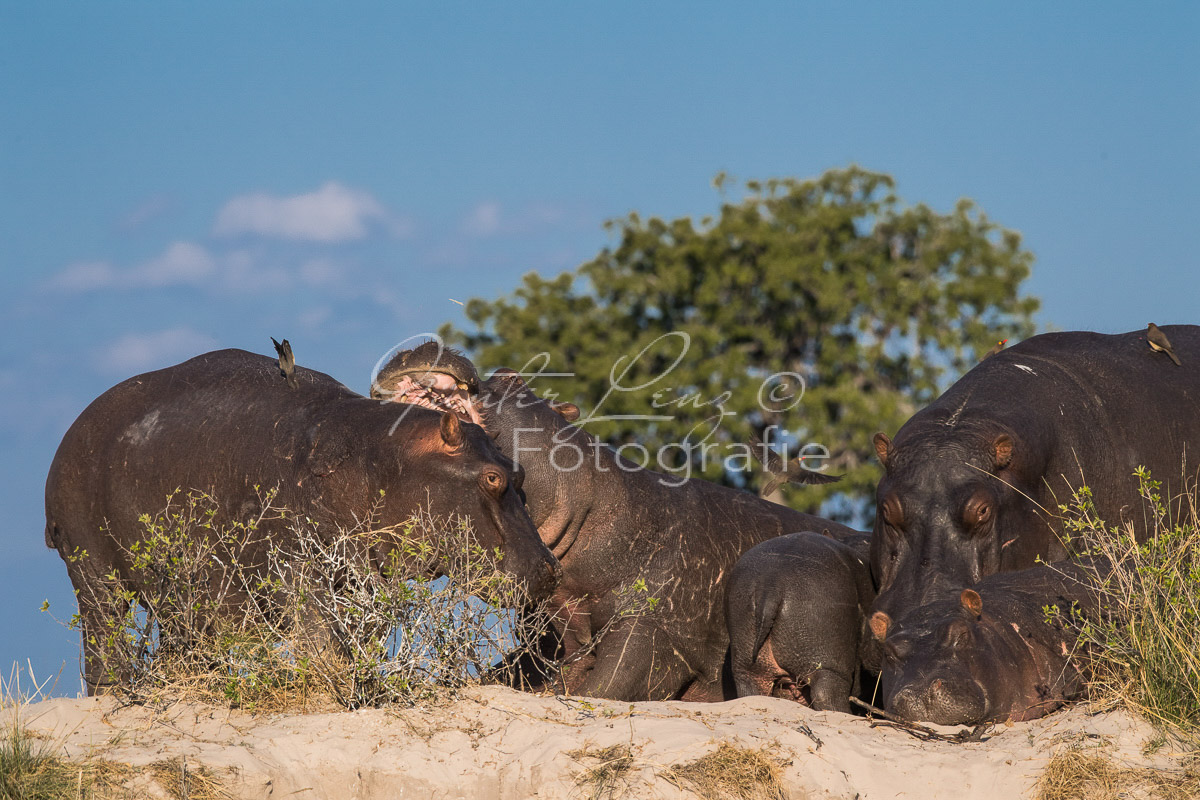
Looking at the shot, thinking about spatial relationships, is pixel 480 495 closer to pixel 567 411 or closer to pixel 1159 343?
pixel 567 411

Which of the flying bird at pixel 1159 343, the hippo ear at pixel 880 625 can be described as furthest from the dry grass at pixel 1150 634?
the flying bird at pixel 1159 343

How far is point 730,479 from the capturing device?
25.3 meters

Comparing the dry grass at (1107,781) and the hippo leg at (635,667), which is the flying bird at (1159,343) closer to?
the hippo leg at (635,667)

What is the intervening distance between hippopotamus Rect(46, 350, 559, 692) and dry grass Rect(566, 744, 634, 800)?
1.36 meters

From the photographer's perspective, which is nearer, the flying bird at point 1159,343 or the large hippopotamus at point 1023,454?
the large hippopotamus at point 1023,454

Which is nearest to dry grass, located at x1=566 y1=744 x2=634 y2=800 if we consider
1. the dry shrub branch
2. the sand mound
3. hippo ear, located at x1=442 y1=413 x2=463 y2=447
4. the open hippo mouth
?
the sand mound

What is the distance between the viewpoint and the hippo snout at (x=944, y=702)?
254 inches

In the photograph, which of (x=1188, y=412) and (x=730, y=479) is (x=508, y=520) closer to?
(x=1188, y=412)

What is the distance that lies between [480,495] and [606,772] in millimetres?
1895

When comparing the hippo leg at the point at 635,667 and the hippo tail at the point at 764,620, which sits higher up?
the hippo tail at the point at 764,620

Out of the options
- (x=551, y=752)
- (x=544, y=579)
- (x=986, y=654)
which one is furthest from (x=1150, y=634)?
(x=544, y=579)

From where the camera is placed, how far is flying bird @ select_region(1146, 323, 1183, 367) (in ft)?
29.6

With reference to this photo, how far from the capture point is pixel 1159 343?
903 cm

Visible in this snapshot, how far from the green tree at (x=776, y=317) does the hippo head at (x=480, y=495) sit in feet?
58.1
